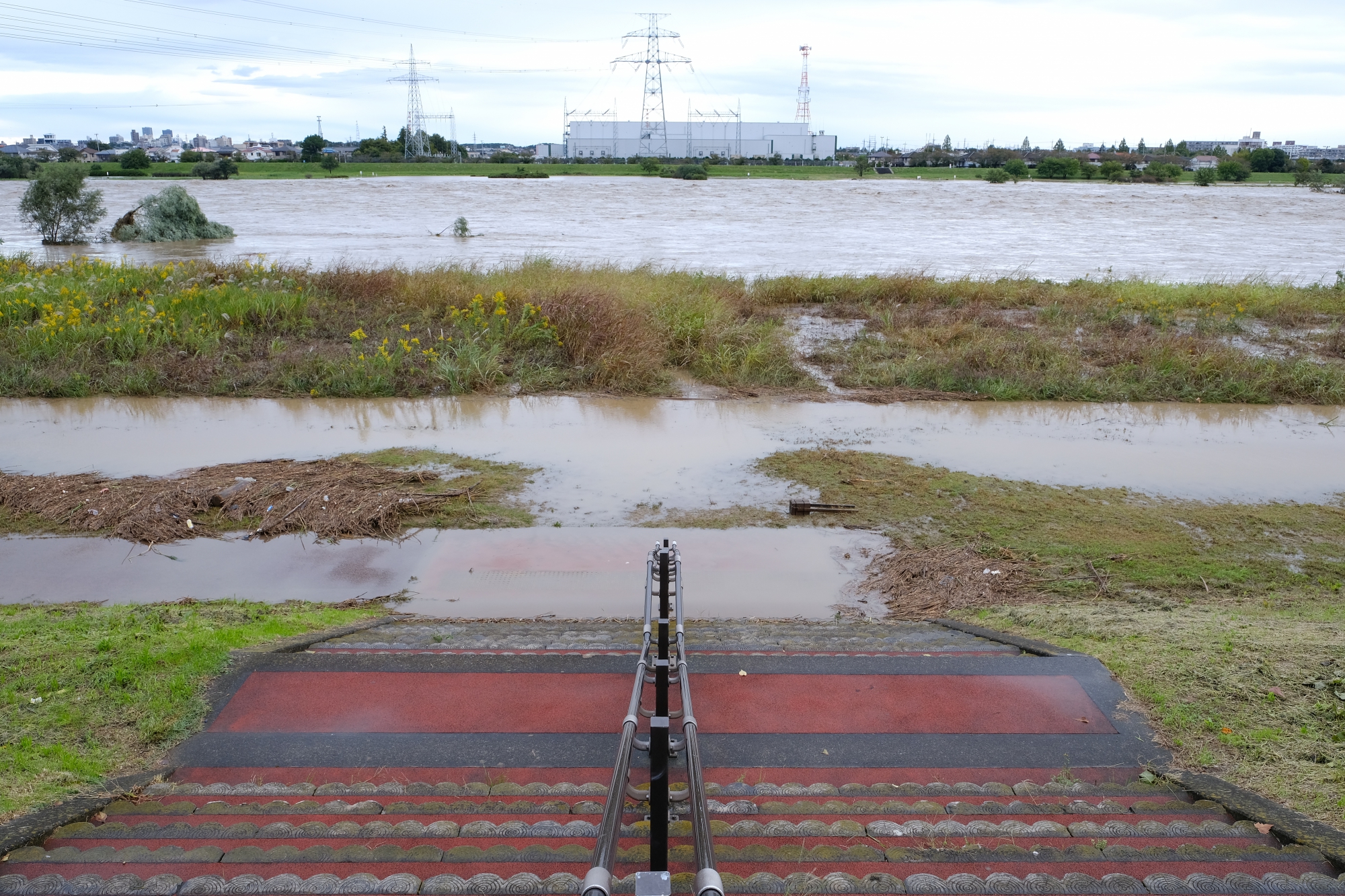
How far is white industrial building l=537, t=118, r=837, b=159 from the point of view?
14712 cm

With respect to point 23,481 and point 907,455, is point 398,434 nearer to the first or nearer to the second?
point 23,481

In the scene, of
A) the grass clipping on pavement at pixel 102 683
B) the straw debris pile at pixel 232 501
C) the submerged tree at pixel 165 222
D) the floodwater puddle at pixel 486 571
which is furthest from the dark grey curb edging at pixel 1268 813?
the submerged tree at pixel 165 222

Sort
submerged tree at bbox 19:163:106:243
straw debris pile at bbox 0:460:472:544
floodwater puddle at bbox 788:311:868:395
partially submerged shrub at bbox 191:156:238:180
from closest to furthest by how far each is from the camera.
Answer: straw debris pile at bbox 0:460:472:544 → floodwater puddle at bbox 788:311:868:395 → submerged tree at bbox 19:163:106:243 → partially submerged shrub at bbox 191:156:238:180

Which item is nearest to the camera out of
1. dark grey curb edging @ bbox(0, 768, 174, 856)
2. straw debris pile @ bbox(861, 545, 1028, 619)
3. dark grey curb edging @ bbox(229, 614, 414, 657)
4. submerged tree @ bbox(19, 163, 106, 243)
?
dark grey curb edging @ bbox(0, 768, 174, 856)

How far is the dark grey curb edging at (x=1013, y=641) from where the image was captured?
5355mm

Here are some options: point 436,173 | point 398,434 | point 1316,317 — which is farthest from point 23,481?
point 436,173

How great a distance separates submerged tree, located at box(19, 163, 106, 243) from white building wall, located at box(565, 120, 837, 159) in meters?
116

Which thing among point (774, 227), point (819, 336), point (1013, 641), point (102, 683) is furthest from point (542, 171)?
point (102, 683)

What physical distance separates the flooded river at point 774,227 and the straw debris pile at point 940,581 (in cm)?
1613

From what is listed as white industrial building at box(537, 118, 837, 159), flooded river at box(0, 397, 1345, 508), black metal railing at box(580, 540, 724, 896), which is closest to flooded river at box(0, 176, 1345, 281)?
flooded river at box(0, 397, 1345, 508)

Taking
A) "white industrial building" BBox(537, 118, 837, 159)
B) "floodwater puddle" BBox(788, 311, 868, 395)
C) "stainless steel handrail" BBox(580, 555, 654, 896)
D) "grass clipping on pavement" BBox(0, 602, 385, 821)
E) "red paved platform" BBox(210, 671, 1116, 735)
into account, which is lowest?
"red paved platform" BBox(210, 671, 1116, 735)

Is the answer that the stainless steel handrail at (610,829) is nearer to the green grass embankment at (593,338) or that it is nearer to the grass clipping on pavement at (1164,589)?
the grass clipping on pavement at (1164,589)

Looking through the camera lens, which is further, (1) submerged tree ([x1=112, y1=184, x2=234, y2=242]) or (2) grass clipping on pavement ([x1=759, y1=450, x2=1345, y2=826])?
(1) submerged tree ([x1=112, y1=184, x2=234, y2=242])

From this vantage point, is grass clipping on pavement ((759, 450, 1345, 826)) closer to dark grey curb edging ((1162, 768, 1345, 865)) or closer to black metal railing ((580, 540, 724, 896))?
dark grey curb edging ((1162, 768, 1345, 865))
